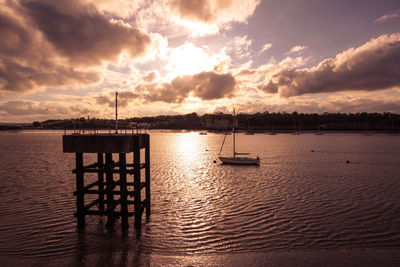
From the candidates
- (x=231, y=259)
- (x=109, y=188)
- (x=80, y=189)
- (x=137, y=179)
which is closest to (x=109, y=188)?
(x=109, y=188)

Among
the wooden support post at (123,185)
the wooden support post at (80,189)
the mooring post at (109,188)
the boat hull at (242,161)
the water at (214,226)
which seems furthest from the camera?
the boat hull at (242,161)

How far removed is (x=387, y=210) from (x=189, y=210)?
605 inches

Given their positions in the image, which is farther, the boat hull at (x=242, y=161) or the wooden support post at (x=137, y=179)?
the boat hull at (x=242, y=161)

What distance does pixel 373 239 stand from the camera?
13.1 metres

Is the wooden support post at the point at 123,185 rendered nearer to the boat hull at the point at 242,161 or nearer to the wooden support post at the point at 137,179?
the wooden support post at the point at 137,179

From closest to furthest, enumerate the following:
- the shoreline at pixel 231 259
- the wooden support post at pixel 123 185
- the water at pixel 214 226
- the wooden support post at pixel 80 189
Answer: the shoreline at pixel 231 259
the water at pixel 214 226
the wooden support post at pixel 123 185
the wooden support post at pixel 80 189

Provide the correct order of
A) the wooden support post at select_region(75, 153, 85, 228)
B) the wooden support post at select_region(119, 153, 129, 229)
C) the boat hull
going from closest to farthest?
the wooden support post at select_region(119, 153, 129, 229), the wooden support post at select_region(75, 153, 85, 228), the boat hull

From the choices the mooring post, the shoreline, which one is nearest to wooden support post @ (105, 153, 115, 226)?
the mooring post

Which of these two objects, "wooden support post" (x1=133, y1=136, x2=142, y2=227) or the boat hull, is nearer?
"wooden support post" (x1=133, y1=136, x2=142, y2=227)

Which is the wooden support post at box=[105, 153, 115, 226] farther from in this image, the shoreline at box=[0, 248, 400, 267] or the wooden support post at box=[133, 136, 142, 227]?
the shoreline at box=[0, 248, 400, 267]

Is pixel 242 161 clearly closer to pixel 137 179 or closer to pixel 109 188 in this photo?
pixel 109 188

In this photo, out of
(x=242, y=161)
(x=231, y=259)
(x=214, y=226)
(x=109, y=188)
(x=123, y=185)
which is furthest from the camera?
(x=242, y=161)

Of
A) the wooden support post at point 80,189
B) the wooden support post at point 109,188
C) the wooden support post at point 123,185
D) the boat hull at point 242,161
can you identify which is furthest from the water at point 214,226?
the boat hull at point 242,161

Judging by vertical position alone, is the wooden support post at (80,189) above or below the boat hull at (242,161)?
above
